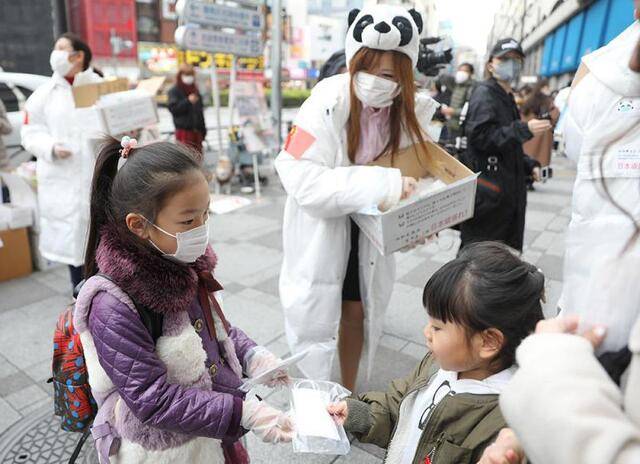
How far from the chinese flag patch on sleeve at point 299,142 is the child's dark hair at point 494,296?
103 centimetres

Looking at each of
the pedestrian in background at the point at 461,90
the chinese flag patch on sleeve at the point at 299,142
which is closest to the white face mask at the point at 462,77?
the pedestrian in background at the point at 461,90

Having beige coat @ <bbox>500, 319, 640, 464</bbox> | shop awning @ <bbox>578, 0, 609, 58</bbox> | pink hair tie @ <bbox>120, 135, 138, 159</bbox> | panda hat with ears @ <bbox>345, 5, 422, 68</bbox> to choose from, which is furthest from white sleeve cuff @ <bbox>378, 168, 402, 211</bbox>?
shop awning @ <bbox>578, 0, 609, 58</bbox>

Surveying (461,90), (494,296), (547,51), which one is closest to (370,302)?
(494,296)

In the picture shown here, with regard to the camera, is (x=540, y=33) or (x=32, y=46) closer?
(x=32, y=46)

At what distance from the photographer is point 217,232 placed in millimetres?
5684

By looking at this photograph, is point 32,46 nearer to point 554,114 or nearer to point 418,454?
point 554,114

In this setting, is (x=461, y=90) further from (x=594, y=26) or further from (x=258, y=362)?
(x=594, y=26)

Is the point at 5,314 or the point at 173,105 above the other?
the point at 173,105

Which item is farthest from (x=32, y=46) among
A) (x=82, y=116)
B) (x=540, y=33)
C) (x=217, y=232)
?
(x=540, y=33)

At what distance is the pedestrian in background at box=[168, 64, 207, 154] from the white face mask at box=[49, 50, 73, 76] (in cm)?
427

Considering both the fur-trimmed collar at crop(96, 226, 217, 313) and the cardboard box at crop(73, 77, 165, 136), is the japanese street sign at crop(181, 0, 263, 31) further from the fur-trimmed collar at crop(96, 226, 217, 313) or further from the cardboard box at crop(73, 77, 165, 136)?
the fur-trimmed collar at crop(96, 226, 217, 313)

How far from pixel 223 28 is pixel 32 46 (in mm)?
3143

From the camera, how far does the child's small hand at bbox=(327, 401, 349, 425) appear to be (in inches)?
54.5

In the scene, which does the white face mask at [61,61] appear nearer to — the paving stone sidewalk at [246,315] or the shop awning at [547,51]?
the paving stone sidewalk at [246,315]
